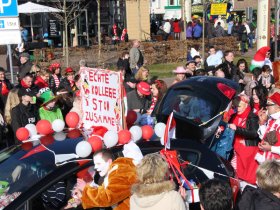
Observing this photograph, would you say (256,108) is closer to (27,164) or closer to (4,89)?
(27,164)

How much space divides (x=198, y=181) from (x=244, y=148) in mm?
2201

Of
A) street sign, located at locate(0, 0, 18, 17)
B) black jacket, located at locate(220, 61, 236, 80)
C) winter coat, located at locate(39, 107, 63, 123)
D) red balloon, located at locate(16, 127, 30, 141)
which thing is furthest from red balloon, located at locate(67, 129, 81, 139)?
black jacket, located at locate(220, 61, 236, 80)

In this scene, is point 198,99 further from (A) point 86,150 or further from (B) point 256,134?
(A) point 86,150

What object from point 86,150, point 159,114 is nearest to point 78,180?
point 86,150

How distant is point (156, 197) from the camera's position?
4148 mm

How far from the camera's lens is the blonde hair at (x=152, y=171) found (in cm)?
418

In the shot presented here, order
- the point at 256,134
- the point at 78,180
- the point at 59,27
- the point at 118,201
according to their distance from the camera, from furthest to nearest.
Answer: the point at 59,27 → the point at 256,134 → the point at 78,180 → the point at 118,201

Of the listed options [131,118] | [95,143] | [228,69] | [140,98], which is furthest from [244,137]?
[228,69]

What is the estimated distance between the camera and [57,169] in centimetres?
454

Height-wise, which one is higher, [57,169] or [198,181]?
[57,169]

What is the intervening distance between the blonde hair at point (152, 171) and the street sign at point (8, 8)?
20.4ft

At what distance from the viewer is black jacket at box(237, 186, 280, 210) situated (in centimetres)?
397

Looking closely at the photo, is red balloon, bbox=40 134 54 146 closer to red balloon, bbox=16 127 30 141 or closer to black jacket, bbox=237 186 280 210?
red balloon, bbox=16 127 30 141

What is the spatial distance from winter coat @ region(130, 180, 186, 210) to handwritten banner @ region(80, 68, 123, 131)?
4.78 feet
